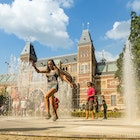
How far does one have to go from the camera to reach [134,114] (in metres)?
11.9

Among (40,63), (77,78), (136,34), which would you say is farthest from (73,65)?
(136,34)

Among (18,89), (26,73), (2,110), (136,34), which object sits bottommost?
(2,110)

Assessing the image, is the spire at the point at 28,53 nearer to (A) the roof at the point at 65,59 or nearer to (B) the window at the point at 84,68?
(A) the roof at the point at 65,59

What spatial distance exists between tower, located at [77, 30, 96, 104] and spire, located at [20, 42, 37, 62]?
1689 cm

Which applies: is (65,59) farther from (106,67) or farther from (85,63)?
(106,67)

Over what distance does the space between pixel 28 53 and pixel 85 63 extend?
65.3 feet

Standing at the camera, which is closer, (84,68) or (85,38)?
(84,68)

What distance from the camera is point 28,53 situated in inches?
2916

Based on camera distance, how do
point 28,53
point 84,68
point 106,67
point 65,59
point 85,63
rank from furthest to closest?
point 28,53
point 65,59
point 106,67
point 85,63
point 84,68

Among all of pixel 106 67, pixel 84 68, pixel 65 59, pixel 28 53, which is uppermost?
pixel 28 53

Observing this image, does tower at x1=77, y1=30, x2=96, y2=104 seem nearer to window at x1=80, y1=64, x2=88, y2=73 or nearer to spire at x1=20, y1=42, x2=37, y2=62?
window at x1=80, y1=64, x2=88, y2=73

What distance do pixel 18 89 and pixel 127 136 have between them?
70.7 feet

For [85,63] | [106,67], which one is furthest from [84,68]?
[106,67]

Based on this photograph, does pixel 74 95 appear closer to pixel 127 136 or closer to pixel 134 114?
pixel 134 114
